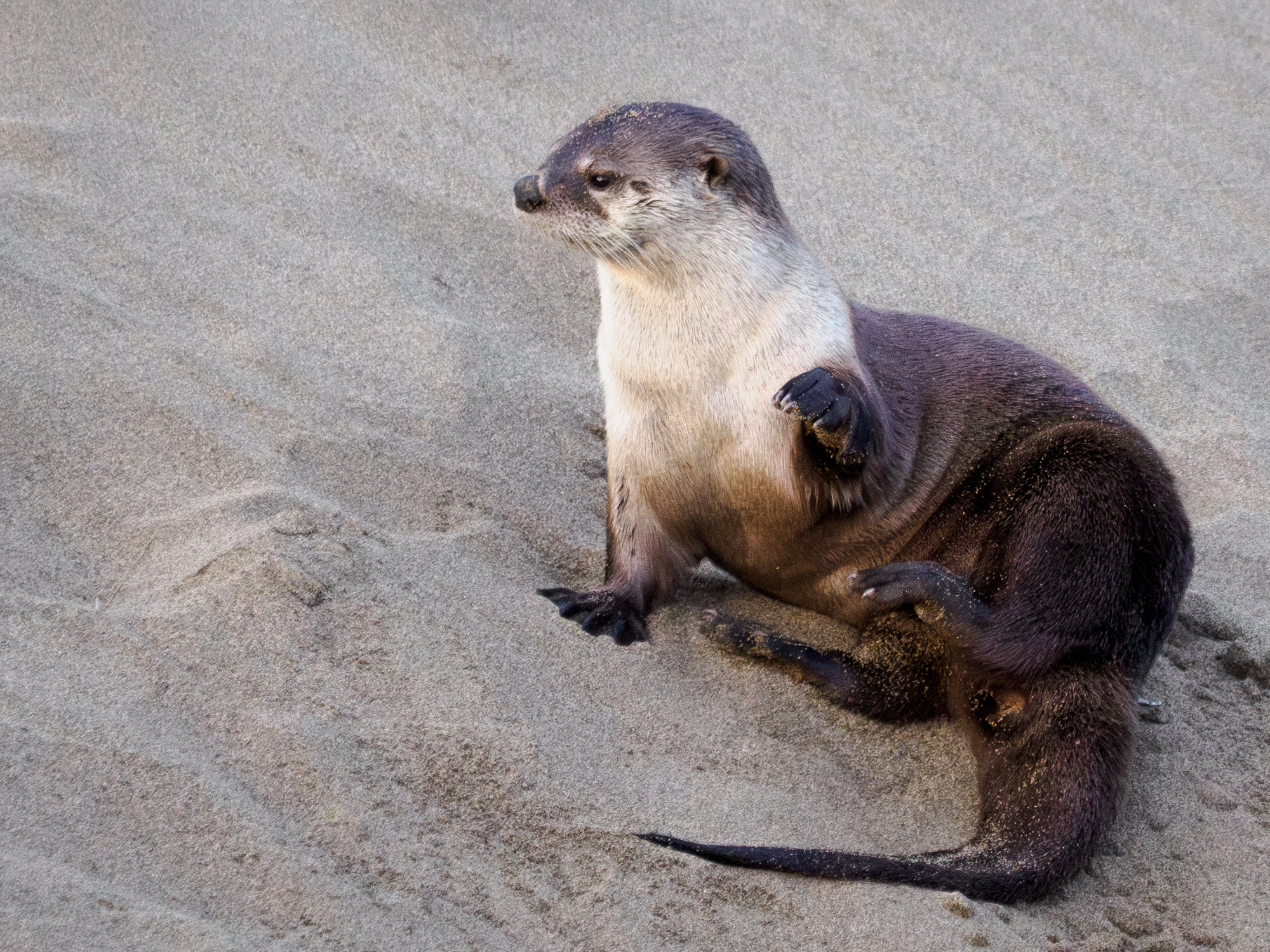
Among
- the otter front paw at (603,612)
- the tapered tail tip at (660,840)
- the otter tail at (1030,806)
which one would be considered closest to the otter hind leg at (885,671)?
the otter tail at (1030,806)

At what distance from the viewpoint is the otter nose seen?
354 centimetres

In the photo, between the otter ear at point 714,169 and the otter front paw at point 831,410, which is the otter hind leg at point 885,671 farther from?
the otter ear at point 714,169

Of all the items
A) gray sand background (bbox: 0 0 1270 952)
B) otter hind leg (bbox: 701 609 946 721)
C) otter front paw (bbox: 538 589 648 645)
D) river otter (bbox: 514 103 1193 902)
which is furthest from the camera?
otter front paw (bbox: 538 589 648 645)

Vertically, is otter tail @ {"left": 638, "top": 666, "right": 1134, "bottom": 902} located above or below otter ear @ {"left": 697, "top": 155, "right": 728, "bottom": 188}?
below

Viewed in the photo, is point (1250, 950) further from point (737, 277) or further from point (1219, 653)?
point (737, 277)

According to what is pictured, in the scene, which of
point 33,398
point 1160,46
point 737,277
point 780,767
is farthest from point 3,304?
point 1160,46

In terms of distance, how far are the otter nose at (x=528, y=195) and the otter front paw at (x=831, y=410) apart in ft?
2.77

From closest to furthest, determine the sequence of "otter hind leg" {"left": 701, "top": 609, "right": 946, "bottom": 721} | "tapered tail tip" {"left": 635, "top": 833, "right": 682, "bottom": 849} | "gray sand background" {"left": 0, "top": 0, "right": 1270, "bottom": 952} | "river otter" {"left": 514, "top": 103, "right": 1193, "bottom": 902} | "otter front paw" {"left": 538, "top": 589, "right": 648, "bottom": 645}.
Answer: "gray sand background" {"left": 0, "top": 0, "right": 1270, "bottom": 952}
"tapered tail tip" {"left": 635, "top": 833, "right": 682, "bottom": 849}
"river otter" {"left": 514, "top": 103, "right": 1193, "bottom": 902}
"otter hind leg" {"left": 701, "top": 609, "right": 946, "bottom": 721}
"otter front paw" {"left": 538, "top": 589, "right": 648, "bottom": 645}

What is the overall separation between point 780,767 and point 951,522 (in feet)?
2.89

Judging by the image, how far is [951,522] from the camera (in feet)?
11.9

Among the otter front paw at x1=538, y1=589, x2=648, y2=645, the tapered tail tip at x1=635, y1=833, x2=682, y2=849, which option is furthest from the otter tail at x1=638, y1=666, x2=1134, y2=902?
the otter front paw at x1=538, y1=589, x2=648, y2=645

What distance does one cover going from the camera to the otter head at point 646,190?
349cm

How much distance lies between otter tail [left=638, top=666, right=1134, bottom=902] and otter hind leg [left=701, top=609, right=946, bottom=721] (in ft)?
0.54

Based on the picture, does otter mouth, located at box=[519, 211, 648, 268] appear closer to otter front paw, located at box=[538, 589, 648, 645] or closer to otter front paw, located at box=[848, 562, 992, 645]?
otter front paw, located at box=[538, 589, 648, 645]
